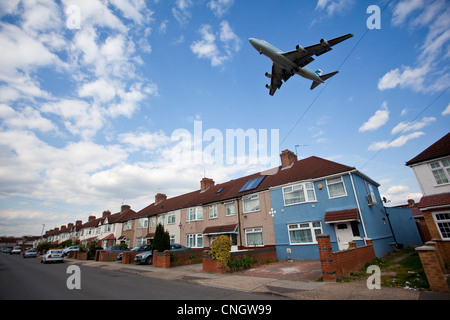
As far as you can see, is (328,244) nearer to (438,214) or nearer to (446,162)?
(438,214)

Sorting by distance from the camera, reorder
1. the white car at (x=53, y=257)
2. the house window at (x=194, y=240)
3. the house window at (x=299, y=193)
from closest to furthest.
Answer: the house window at (x=299, y=193) → the white car at (x=53, y=257) → the house window at (x=194, y=240)

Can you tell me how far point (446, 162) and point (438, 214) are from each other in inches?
122

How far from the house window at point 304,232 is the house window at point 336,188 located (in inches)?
92.1

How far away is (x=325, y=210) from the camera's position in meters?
15.4

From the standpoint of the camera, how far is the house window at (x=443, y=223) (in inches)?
463

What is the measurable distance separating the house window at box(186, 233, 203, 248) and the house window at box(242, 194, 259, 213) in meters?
7.11

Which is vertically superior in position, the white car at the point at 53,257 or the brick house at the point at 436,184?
the brick house at the point at 436,184

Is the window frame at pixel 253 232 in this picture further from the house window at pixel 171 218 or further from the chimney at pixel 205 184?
the house window at pixel 171 218

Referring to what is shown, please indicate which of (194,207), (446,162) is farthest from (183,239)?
(446,162)

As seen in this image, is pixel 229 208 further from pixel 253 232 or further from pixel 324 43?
pixel 324 43

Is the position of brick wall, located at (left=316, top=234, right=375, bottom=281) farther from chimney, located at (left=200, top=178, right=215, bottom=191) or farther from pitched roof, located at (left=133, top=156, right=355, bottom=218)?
chimney, located at (left=200, top=178, right=215, bottom=191)

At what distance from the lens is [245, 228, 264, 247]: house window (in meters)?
18.9

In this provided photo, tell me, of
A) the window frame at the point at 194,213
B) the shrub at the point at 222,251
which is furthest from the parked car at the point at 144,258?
the shrub at the point at 222,251

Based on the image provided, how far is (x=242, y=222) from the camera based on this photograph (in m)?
20.4
